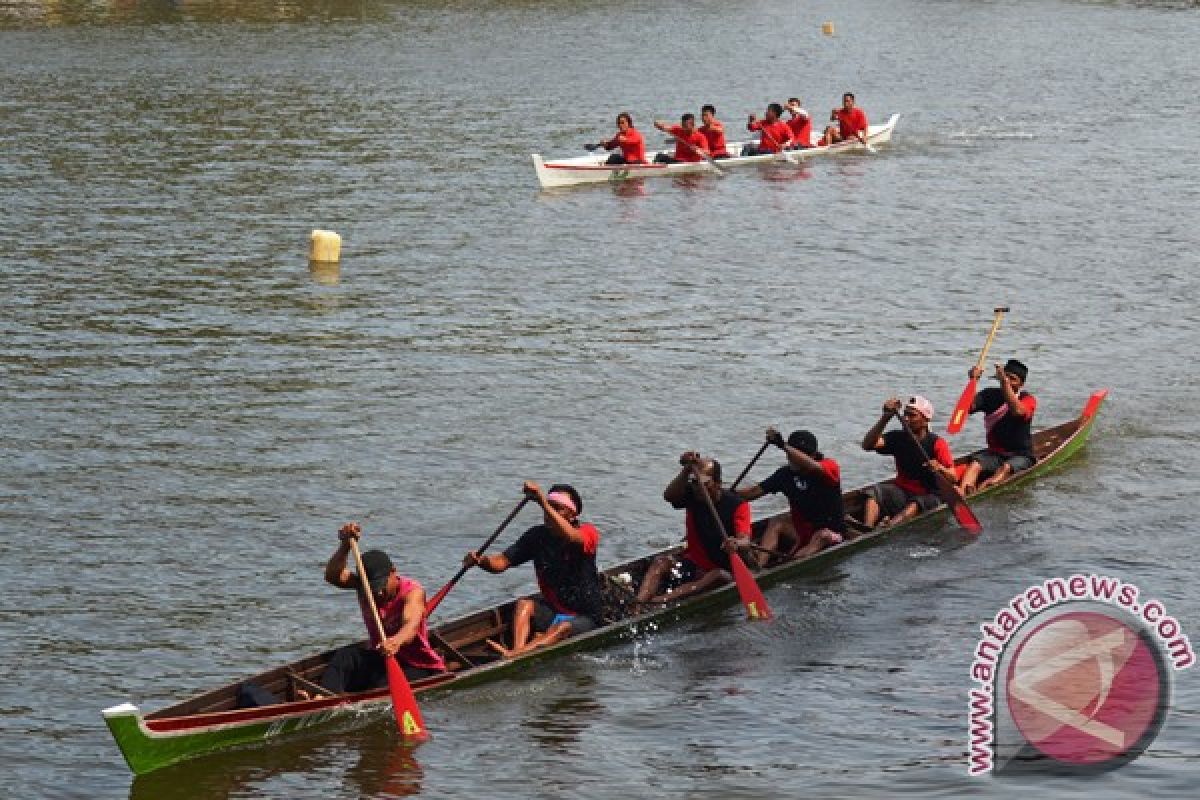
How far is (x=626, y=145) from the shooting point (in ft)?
144

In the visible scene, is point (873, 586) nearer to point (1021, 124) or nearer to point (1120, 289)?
point (1120, 289)

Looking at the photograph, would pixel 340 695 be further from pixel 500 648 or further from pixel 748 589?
pixel 748 589

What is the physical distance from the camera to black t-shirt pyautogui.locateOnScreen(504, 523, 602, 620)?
18781 millimetres

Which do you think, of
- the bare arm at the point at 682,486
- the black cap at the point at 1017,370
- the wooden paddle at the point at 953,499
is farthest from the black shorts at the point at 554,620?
the black cap at the point at 1017,370

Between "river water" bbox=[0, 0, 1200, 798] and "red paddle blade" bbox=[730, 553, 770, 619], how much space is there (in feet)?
1.24

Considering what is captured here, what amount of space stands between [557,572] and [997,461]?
28.2ft

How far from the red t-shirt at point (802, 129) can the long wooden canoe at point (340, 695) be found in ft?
90.9

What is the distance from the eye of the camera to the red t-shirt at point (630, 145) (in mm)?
43750

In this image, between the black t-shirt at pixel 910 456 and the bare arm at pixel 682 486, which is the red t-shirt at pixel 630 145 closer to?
the black t-shirt at pixel 910 456

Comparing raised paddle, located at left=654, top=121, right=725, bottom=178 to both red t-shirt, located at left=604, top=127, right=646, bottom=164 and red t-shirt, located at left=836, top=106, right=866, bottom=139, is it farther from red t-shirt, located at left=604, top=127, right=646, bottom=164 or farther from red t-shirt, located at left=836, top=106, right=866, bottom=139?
red t-shirt, located at left=836, top=106, right=866, bottom=139

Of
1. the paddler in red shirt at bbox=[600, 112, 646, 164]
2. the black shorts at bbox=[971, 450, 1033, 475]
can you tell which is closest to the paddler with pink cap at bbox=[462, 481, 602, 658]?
the black shorts at bbox=[971, 450, 1033, 475]

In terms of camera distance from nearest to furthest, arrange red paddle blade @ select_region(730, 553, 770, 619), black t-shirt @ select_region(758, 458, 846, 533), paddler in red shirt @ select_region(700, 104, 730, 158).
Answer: red paddle blade @ select_region(730, 553, 770, 619) → black t-shirt @ select_region(758, 458, 846, 533) → paddler in red shirt @ select_region(700, 104, 730, 158)

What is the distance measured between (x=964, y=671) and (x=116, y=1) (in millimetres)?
62804

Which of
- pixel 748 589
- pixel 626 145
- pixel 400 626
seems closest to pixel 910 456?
pixel 748 589
